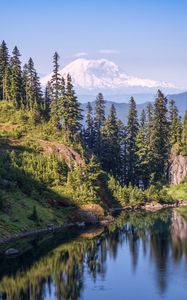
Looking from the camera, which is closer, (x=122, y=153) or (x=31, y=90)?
(x=31, y=90)

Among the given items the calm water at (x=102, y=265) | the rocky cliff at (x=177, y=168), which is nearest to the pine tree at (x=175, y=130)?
the rocky cliff at (x=177, y=168)

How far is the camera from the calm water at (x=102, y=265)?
66.2 meters

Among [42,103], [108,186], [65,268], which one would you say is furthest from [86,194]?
[42,103]

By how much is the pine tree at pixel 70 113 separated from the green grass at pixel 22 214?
33234mm

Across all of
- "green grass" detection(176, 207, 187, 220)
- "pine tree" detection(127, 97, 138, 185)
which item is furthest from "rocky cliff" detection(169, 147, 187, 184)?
"green grass" detection(176, 207, 187, 220)

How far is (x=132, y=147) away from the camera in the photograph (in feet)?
518

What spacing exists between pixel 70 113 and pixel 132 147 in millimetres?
27872

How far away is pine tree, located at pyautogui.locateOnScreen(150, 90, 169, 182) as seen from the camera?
156 m

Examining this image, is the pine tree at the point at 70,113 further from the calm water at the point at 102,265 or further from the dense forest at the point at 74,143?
the calm water at the point at 102,265

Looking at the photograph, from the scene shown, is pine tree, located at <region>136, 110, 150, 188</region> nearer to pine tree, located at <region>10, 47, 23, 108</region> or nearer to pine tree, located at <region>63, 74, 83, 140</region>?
pine tree, located at <region>63, 74, 83, 140</region>

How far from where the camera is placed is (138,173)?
154 metres

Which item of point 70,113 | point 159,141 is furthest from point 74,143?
point 159,141

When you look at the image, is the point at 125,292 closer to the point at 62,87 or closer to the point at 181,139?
the point at 62,87

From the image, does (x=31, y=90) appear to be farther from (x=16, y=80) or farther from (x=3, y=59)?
(x=3, y=59)
